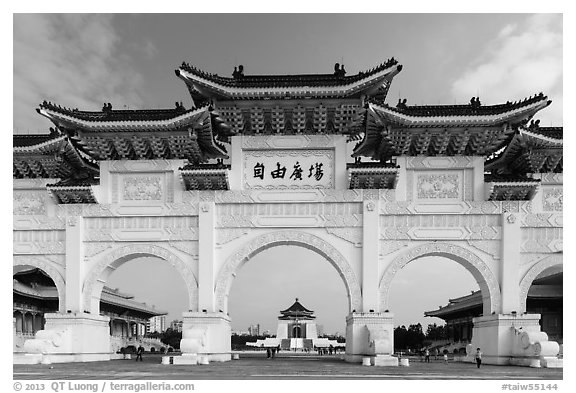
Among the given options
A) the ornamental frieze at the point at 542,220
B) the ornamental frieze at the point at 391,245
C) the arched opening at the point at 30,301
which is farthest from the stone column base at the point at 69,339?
the ornamental frieze at the point at 542,220

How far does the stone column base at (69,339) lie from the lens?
581 inches

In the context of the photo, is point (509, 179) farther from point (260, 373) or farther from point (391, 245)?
point (260, 373)

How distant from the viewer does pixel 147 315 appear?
36.4 m

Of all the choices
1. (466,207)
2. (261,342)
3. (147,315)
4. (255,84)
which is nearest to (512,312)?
(466,207)

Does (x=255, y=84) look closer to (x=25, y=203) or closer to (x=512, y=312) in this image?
(x=25, y=203)

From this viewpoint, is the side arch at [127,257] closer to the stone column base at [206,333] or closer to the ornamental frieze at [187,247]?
the ornamental frieze at [187,247]

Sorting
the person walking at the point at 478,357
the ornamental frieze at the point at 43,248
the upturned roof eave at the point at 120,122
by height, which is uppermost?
the upturned roof eave at the point at 120,122

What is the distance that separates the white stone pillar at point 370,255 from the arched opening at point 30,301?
540 inches

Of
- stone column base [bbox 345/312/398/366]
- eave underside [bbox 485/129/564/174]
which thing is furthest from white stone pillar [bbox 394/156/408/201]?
stone column base [bbox 345/312/398/366]

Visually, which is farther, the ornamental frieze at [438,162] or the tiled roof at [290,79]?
the ornamental frieze at [438,162]

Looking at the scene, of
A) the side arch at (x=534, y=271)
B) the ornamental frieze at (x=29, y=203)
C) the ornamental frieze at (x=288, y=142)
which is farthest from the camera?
the ornamental frieze at (x=29, y=203)

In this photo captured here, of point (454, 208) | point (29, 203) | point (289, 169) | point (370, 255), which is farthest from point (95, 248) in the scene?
point (454, 208)

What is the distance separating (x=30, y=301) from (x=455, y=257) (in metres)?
18.5

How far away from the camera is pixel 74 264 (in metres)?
15.8
